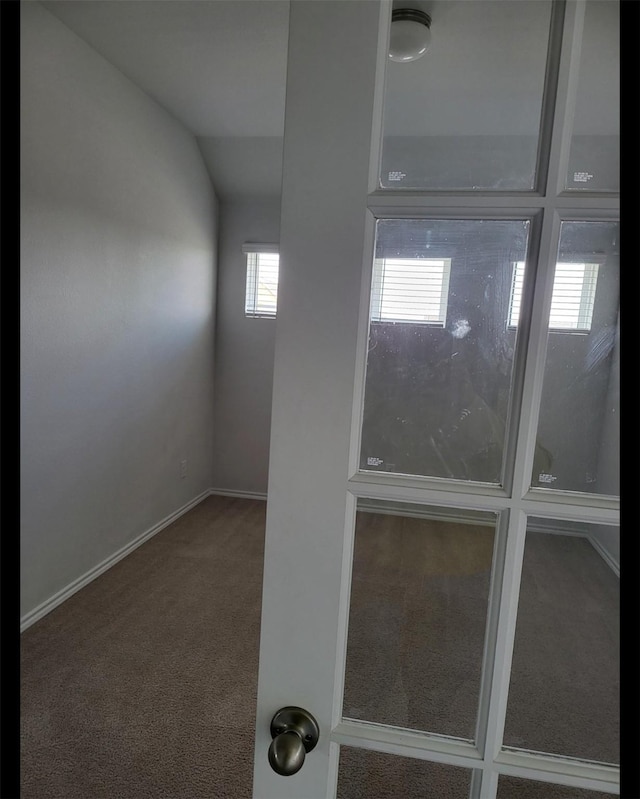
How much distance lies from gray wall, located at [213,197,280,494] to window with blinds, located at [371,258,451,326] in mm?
3391

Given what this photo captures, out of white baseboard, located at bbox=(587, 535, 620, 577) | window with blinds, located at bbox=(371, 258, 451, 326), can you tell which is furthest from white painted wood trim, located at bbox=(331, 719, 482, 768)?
window with blinds, located at bbox=(371, 258, 451, 326)

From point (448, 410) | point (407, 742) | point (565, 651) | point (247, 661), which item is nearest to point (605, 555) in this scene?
point (565, 651)

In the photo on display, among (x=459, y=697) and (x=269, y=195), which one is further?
(x=269, y=195)

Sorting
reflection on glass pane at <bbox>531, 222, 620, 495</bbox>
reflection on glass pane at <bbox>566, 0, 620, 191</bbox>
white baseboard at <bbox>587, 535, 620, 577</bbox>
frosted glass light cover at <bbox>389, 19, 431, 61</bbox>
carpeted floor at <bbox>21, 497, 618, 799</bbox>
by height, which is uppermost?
frosted glass light cover at <bbox>389, 19, 431, 61</bbox>

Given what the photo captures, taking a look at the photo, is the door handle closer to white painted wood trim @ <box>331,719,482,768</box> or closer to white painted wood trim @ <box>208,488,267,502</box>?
white painted wood trim @ <box>331,719,482,768</box>

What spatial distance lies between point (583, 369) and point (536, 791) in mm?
560

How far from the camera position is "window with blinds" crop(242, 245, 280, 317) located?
13.4 ft

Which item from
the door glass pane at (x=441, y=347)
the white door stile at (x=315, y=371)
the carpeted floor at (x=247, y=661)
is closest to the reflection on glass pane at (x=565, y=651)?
the carpeted floor at (x=247, y=661)

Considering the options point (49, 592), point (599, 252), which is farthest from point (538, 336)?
point (49, 592)

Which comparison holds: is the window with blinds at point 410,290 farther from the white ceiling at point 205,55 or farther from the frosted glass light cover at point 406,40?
the white ceiling at point 205,55

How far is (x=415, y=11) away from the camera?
546 mm

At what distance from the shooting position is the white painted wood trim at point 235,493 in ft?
14.1
